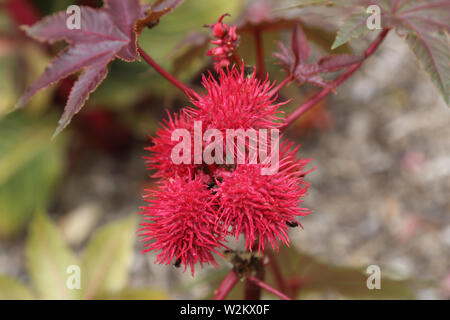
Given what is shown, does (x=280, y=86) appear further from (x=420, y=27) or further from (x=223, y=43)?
(x=420, y=27)

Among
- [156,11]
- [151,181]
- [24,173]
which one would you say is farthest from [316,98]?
[24,173]

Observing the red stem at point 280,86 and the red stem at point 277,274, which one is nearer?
the red stem at point 280,86

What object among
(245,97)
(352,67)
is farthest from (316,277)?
(245,97)

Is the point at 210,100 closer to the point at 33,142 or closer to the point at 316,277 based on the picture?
the point at 316,277

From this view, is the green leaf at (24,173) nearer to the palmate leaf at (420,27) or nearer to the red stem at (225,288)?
the red stem at (225,288)

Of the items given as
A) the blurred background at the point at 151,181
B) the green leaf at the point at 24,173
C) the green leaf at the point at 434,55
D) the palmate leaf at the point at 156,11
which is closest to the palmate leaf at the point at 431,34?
the green leaf at the point at 434,55

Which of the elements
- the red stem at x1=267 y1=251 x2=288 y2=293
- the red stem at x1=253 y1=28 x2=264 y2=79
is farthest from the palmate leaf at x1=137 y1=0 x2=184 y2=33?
the red stem at x1=267 y1=251 x2=288 y2=293

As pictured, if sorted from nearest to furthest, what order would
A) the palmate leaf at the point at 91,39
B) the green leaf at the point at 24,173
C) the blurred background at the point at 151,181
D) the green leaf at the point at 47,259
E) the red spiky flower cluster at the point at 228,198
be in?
1. the red spiky flower cluster at the point at 228,198
2. the palmate leaf at the point at 91,39
3. the green leaf at the point at 47,259
4. the blurred background at the point at 151,181
5. the green leaf at the point at 24,173
